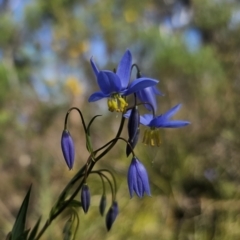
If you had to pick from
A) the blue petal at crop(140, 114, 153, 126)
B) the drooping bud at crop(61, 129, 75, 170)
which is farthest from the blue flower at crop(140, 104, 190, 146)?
the drooping bud at crop(61, 129, 75, 170)

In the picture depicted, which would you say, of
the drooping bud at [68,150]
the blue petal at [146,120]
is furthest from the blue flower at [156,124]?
the drooping bud at [68,150]

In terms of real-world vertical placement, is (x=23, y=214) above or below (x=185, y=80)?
above

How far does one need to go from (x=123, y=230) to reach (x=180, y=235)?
34 centimetres

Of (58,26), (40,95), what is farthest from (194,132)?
(58,26)

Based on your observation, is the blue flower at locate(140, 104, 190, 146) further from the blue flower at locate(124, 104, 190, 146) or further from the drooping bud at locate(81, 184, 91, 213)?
the drooping bud at locate(81, 184, 91, 213)

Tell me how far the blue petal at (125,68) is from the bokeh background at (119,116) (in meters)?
0.21

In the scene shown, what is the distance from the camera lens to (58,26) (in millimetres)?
9570

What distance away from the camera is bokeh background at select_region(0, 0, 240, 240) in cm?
310

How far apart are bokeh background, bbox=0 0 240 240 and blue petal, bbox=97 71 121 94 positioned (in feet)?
0.70

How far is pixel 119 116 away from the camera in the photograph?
5.07 metres

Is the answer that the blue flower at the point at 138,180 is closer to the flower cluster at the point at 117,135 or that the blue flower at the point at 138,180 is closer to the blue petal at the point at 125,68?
the flower cluster at the point at 117,135

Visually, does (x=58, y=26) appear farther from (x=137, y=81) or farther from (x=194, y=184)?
(x=137, y=81)

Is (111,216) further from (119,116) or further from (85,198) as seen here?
(119,116)

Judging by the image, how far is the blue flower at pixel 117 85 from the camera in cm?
79
